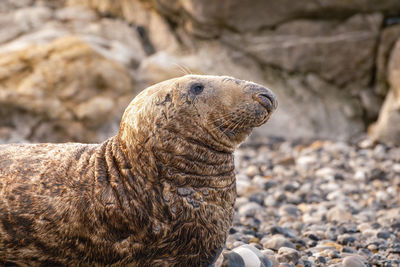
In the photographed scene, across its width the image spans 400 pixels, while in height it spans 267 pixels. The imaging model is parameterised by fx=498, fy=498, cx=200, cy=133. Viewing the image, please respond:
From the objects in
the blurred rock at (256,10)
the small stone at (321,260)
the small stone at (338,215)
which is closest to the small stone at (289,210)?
the small stone at (338,215)

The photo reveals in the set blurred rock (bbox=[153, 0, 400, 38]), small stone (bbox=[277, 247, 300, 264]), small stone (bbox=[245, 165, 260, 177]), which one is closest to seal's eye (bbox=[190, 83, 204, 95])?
small stone (bbox=[277, 247, 300, 264])

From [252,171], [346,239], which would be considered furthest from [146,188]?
[252,171]

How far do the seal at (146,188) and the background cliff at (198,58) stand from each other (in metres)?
6.13

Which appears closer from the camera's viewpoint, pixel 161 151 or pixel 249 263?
pixel 161 151

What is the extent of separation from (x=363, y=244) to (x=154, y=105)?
2.44 metres

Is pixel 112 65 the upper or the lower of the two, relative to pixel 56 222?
upper

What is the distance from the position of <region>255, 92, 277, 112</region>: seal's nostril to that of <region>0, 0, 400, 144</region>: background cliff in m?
6.31

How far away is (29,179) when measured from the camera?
3.38m

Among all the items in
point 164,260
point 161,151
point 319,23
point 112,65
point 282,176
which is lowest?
point 164,260

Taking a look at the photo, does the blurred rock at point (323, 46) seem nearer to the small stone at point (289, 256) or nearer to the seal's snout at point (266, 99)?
the small stone at point (289, 256)

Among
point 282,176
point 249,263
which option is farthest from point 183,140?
point 282,176

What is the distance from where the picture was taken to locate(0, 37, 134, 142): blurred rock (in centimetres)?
939

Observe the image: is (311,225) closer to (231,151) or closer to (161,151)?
(231,151)

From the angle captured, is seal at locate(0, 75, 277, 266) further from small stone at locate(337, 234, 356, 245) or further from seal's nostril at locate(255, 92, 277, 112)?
small stone at locate(337, 234, 356, 245)
